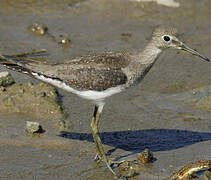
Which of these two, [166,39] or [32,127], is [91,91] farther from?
[166,39]

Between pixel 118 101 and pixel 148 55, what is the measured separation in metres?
1.62

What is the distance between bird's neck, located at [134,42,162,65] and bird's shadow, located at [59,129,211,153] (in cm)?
115

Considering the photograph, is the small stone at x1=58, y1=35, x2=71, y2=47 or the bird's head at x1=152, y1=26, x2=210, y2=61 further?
the small stone at x1=58, y1=35, x2=71, y2=47

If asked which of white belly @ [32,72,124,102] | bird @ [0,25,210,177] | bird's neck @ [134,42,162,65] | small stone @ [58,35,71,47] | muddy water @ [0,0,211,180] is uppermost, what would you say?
bird's neck @ [134,42,162,65]

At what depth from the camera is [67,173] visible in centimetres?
631

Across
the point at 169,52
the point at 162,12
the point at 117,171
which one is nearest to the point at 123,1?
the point at 162,12

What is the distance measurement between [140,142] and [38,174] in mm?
1707

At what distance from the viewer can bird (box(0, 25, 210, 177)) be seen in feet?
21.6

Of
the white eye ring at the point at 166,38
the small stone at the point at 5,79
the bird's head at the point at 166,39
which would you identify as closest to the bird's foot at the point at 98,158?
the bird's head at the point at 166,39

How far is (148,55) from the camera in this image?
274 inches

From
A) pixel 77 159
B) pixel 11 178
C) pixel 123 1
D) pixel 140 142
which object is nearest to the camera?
pixel 11 178

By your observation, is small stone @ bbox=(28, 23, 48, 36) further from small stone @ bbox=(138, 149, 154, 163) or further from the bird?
small stone @ bbox=(138, 149, 154, 163)

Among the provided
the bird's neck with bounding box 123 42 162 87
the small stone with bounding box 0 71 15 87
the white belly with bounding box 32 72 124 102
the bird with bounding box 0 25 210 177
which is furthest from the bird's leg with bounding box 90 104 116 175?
the small stone with bounding box 0 71 15 87

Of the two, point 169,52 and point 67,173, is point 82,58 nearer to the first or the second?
point 67,173
